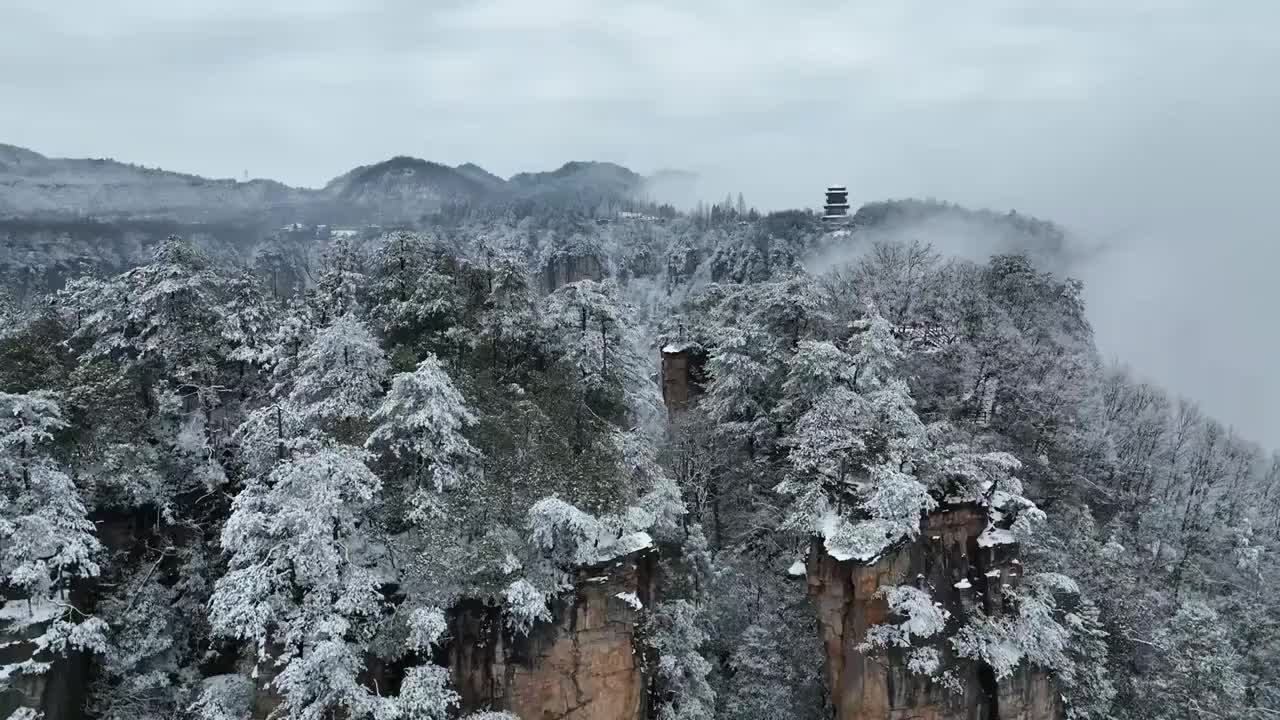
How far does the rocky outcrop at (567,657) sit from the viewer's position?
18.9m

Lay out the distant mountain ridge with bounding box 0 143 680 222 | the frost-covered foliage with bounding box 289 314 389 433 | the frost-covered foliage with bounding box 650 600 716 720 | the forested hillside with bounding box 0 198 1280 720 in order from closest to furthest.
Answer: the forested hillside with bounding box 0 198 1280 720
the frost-covered foliage with bounding box 289 314 389 433
the frost-covered foliage with bounding box 650 600 716 720
the distant mountain ridge with bounding box 0 143 680 222

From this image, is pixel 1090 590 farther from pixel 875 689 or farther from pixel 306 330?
pixel 306 330

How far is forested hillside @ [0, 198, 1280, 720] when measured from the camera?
59.0 ft

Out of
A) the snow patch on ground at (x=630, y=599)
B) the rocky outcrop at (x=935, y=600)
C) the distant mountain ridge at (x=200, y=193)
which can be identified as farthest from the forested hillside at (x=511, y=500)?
the distant mountain ridge at (x=200, y=193)

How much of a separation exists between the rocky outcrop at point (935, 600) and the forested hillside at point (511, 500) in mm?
235

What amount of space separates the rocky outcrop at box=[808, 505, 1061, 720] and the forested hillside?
24 cm

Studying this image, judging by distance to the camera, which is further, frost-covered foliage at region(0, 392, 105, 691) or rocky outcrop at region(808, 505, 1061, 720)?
rocky outcrop at region(808, 505, 1061, 720)

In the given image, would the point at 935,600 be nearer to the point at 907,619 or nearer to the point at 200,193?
the point at 907,619

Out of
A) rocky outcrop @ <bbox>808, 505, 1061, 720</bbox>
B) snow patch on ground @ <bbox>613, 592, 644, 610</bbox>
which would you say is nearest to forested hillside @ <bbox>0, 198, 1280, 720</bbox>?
snow patch on ground @ <bbox>613, 592, 644, 610</bbox>

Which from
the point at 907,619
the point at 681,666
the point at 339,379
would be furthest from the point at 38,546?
the point at 907,619

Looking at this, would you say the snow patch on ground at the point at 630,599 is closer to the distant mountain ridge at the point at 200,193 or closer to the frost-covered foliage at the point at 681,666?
the frost-covered foliage at the point at 681,666

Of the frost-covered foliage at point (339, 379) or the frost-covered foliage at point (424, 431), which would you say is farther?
the frost-covered foliage at point (339, 379)

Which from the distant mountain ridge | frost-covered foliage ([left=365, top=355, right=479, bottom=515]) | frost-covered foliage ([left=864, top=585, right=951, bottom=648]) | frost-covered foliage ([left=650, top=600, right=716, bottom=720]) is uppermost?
the distant mountain ridge

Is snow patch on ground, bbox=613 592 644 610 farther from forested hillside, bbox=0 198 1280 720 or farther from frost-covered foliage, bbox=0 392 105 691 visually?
frost-covered foliage, bbox=0 392 105 691
